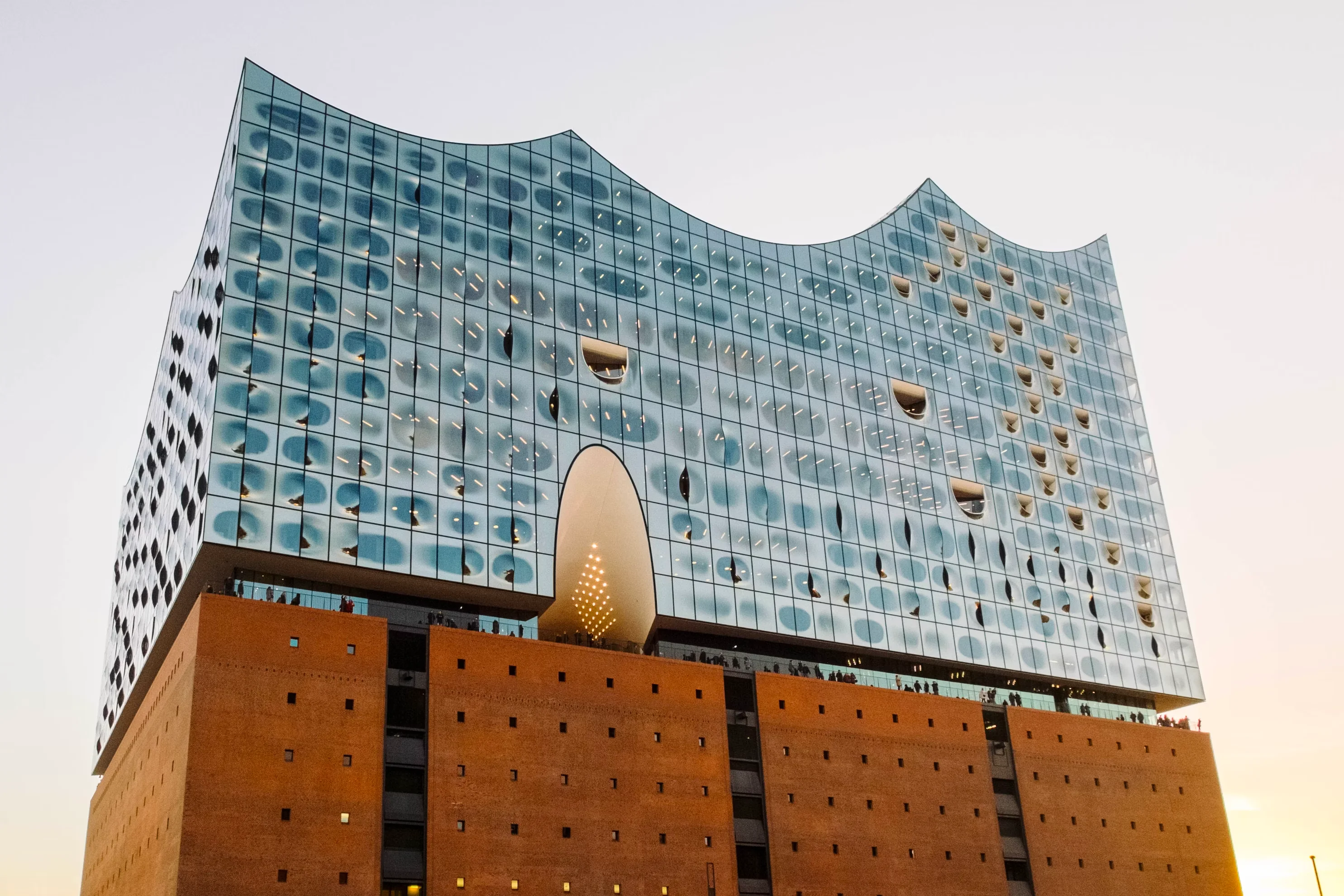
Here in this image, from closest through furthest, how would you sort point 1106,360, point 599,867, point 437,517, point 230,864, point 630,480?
1. point 230,864
2. point 599,867
3. point 437,517
4. point 630,480
5. point 1106,360

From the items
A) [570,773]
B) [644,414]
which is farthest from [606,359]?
[570,773]

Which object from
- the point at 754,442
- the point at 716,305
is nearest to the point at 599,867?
the point at 754,442

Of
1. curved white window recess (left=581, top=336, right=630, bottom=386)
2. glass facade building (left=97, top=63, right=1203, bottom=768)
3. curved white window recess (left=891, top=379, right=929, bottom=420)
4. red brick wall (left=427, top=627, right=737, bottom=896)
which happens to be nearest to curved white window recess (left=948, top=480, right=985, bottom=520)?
glass facade building (left=97, top=63, right=1203, bottom=768)

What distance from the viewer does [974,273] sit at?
56.7 meters

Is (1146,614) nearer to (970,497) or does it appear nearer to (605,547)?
(970,497)

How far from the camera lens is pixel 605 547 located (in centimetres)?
4131

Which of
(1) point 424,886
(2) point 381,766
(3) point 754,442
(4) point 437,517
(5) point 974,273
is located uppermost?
(5) point 974,273

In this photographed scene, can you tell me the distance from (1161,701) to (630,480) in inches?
1091

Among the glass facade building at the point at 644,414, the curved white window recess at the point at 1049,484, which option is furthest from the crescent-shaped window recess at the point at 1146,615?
the curved white window recess at the point at 1049,484

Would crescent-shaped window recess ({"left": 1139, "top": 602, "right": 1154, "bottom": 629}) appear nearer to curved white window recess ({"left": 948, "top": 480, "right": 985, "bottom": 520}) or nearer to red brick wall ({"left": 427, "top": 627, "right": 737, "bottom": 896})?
curved white window recess ({"left": 948, "top": 480, "right": 985, "bottom": 520})

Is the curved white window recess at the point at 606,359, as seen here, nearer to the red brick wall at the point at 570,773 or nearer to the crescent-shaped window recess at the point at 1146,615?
the red brick wall at the point at 570,773

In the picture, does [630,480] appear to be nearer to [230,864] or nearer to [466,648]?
[466,648]

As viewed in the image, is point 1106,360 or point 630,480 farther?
point 1106,360

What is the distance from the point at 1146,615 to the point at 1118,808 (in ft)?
33.5
